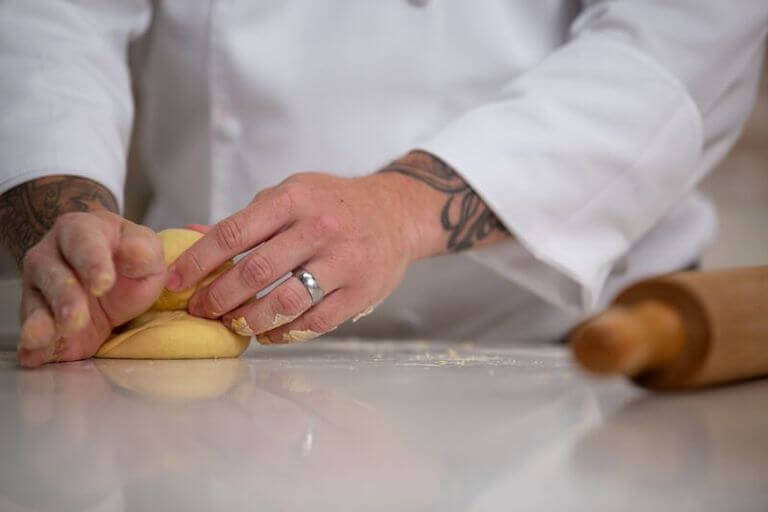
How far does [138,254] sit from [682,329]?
0.50m

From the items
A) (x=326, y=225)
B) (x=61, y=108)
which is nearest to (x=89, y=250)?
(x=326, y=225)

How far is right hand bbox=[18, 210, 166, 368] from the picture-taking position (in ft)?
2.47

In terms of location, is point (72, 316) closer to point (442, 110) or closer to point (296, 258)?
point (296, 258)

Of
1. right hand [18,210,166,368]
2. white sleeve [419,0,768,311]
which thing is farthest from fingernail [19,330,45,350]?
white sleeve [419,0,768,311]

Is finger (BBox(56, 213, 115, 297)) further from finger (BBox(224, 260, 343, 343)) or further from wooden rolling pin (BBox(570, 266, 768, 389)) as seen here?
wooden rolling pin (BBox(570, 266, 768, 389))

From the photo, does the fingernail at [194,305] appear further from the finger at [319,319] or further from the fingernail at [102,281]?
the fingernail at [102,281]

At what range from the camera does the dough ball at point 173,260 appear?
96cm

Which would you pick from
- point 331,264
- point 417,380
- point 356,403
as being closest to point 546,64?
point 331,264

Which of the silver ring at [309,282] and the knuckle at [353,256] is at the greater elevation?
the knuckle at [353,256]

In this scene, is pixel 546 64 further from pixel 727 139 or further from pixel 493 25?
pixel 727 139

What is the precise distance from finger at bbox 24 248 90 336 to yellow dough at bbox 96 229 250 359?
15 cm

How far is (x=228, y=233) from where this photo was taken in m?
0.88

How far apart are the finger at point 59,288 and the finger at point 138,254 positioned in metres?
0.05

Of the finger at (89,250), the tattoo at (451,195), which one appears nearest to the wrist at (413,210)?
the tattoo at (451,195)
